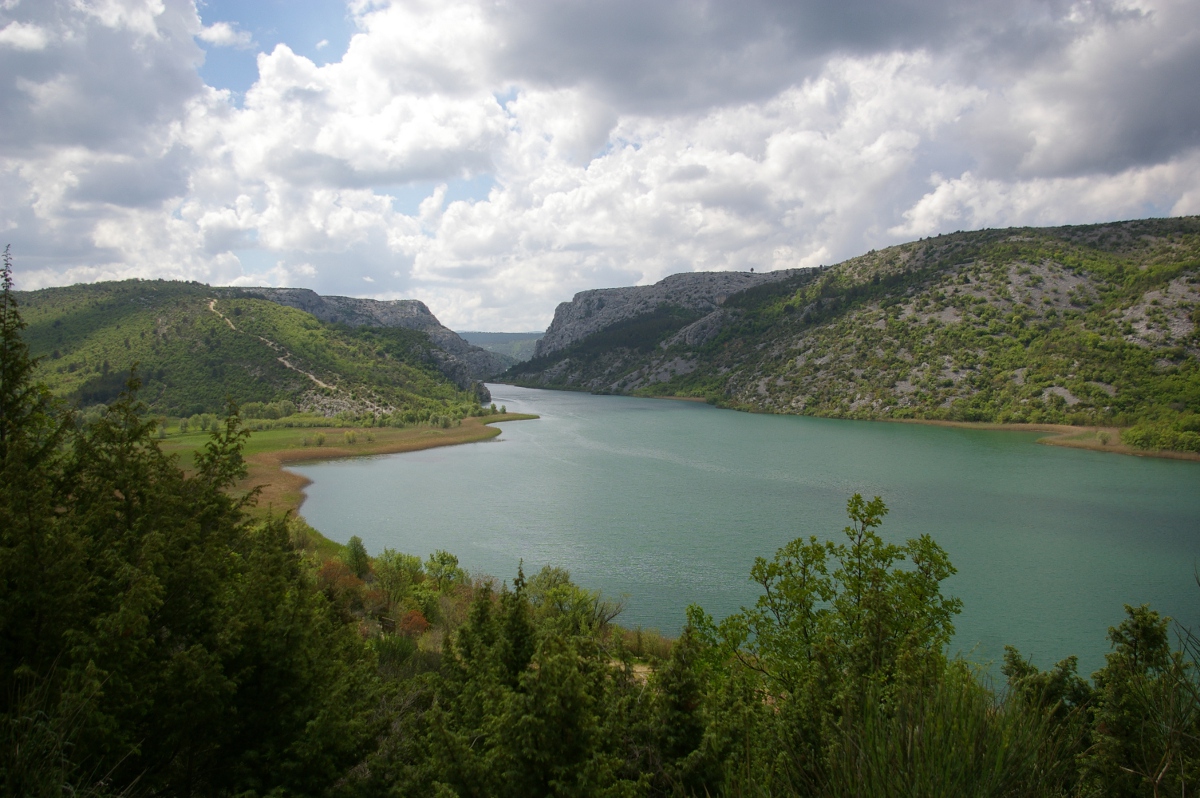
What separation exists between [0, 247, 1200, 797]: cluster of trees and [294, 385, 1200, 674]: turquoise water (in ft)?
41.2

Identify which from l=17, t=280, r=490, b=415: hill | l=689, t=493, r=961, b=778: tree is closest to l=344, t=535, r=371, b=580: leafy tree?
l=689, t=493, r=961, b=778: tree

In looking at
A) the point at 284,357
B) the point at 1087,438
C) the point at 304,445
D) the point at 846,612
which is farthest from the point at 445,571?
the point at 284,357

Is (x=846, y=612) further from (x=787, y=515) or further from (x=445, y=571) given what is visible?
(x=787, y=515)

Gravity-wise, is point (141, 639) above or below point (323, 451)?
above

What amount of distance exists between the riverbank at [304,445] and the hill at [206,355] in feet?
33.2

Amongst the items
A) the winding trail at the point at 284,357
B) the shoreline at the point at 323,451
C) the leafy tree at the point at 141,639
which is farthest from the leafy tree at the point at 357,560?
the winding trail at the point at 284,357

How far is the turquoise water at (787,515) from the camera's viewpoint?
23.6 metres

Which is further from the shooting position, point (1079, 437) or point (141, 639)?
point (1079, 437)

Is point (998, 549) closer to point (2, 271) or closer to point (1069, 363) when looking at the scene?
point (2, 271)

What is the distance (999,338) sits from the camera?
275 ft

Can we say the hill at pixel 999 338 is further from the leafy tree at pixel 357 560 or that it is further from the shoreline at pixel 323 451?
the leafy tree at pixel 357 560

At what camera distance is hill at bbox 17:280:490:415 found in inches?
2923

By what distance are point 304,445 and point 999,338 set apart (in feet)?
283

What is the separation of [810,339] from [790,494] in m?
77.5
